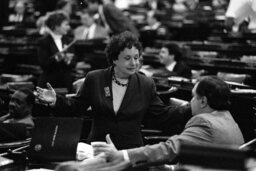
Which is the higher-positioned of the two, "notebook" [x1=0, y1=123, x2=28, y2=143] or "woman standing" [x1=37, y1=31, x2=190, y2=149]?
"woman standing" [x1=37, y1=31, x2=190, y2=149]

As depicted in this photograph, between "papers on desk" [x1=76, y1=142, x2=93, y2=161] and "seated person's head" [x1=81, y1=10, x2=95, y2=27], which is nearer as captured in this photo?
"papers on desk" [x1=76, y1=142, x2=93, y2=161]

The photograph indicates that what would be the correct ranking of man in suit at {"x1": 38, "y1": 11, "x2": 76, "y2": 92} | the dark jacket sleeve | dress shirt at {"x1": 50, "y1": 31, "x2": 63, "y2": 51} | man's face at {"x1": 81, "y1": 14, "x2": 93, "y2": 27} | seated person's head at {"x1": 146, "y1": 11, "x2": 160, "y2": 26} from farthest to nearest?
seated person's head at {"x1": 146, "y1": 11, "x2": 160, "y2": 26} → man's face at {"x1": 81, "y1": 14, "x2": 93, "y2": 27} → dress shirt at {"x1": 50, "y1": 31, "x2": 63, "y2": 51} → man in suit at {"x1": 38, "y1": 11, "x2": 76, "y2": 92} → the dark jacket sleeve

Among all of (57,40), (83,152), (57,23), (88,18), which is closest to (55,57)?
(57,40)

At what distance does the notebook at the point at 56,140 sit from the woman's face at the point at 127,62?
70 centimetres

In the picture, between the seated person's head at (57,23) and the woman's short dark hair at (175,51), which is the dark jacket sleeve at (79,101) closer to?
the seated person's head at (57,23)

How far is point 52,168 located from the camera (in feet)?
6.81

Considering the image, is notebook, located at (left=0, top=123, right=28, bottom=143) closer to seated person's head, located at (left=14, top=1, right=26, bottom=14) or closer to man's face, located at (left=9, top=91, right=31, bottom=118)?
man's face, located at (left=9, top=91, right=31, bottom=118)

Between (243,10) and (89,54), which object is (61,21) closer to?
(89,54)

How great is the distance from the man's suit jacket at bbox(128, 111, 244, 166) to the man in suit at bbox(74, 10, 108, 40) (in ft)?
16.9

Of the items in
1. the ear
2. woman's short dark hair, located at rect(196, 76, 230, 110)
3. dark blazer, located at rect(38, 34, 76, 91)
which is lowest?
dark blazer, located at rect(38, 34, 76, 91)

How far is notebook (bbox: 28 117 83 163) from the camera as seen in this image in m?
2.12

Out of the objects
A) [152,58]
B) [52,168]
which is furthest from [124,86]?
[152,58]

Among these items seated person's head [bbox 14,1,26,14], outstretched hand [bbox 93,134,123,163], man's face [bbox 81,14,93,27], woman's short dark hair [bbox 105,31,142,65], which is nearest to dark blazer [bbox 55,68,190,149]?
woman's short dark hair [bbox 105,31,142,65]

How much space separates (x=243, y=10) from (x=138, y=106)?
1.49 m
